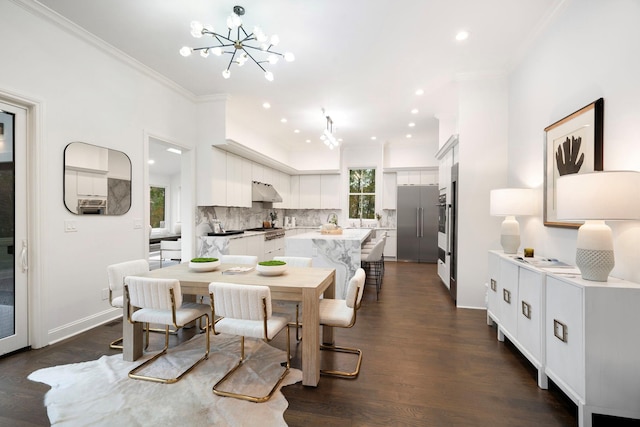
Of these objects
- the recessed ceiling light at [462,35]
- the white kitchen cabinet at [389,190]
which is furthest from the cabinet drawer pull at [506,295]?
the white kitchen cabinet at [389,190]

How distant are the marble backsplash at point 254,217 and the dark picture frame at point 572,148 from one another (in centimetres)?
474

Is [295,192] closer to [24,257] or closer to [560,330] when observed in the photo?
[24,257]

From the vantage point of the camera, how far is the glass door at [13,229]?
8.82ft

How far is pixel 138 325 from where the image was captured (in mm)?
2598

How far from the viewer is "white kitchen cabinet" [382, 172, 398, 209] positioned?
8338 millimetres

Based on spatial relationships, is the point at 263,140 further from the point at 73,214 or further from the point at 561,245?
the point at 561,245

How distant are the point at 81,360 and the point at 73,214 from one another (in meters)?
1.46

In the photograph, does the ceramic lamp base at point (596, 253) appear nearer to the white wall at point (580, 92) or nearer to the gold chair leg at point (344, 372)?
the white wall at point (580, 92)

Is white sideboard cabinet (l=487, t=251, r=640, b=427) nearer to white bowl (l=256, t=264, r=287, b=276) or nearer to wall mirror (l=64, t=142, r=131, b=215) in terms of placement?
white bowl (l=256, t=264, r=287, b=276)

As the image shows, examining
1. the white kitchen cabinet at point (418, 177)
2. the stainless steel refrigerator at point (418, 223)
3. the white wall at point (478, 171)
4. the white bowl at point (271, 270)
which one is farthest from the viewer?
the white kitchen cabinet at point (418, 177)

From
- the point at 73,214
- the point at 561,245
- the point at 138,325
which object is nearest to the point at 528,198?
the point at 561,245

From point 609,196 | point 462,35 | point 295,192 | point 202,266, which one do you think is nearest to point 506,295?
point 609,196

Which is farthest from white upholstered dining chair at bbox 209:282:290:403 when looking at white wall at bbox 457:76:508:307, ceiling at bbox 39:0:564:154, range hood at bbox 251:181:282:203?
range hood at bbox 251:181:282:203

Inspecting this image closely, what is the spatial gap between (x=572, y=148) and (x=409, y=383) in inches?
90.1
